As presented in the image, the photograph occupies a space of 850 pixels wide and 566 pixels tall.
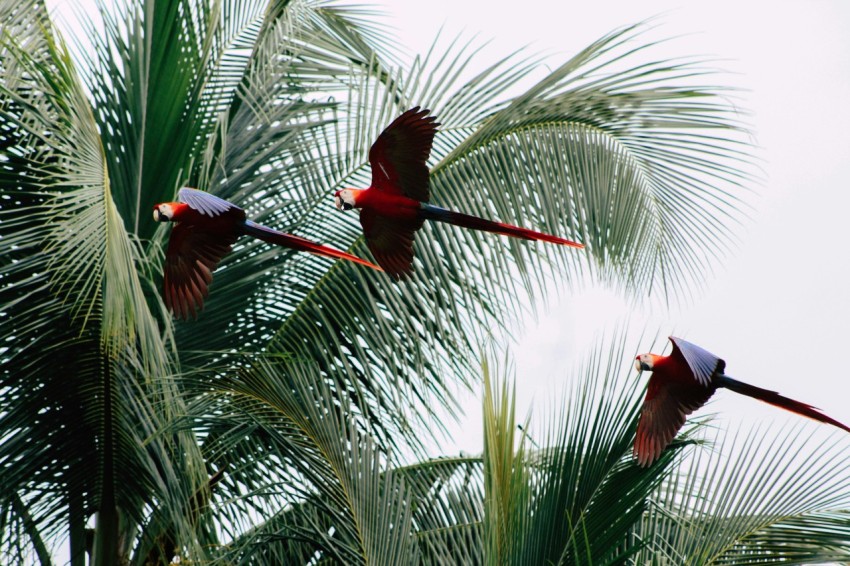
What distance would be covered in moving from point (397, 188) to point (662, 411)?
1017mm

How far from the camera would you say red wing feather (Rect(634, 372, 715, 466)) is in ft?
10.6

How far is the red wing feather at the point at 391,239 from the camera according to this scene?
3.22 meters

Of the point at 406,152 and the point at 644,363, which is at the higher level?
the point at 406,152

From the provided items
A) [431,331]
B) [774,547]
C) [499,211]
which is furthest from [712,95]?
[774,547]

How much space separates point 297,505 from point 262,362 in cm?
Result: 59

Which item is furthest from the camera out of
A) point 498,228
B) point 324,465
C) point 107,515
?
point 107,515

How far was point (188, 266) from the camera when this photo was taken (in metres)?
3.47

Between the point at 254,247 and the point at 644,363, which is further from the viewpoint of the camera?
the point at 254,247

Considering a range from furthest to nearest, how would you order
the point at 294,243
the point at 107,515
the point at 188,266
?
1. the point at 107,515
2. the point at 188,266
3. the point at 294,243

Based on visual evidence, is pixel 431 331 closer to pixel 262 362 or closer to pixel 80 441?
pixel 262 362

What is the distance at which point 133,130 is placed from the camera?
510cm

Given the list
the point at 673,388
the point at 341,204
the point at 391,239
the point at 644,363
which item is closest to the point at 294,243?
the point at 341,204

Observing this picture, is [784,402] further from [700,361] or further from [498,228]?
[498,228]

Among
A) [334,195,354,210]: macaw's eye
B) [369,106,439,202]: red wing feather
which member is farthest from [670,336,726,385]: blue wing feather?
[334,195,354,210]: macaw's eye
